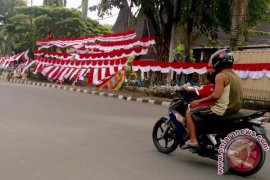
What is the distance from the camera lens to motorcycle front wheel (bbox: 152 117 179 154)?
6549 mm

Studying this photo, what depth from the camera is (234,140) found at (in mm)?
5617

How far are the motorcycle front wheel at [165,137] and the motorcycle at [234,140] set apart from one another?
234 mm

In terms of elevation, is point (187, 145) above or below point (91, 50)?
below

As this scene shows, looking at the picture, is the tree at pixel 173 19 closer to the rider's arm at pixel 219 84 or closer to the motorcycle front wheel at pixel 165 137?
the motorcycle front wheel at pixel 165 137

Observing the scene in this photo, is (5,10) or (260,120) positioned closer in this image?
(260,120)

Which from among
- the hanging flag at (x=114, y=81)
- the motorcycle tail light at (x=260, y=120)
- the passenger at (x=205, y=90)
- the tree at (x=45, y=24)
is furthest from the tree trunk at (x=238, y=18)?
the tree at (x=45, y=24)

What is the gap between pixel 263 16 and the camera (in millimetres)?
23047

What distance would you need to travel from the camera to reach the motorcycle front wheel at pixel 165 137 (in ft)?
21.5

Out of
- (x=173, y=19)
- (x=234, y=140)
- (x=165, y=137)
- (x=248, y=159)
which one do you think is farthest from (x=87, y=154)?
(x=173, y=19)

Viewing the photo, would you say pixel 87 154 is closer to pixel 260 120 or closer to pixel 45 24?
pixel 260 120

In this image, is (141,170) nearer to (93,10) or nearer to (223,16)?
(223,16)

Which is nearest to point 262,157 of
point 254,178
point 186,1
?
point 254,178

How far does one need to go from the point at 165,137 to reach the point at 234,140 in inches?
54.6

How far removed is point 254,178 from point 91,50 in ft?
78.9
